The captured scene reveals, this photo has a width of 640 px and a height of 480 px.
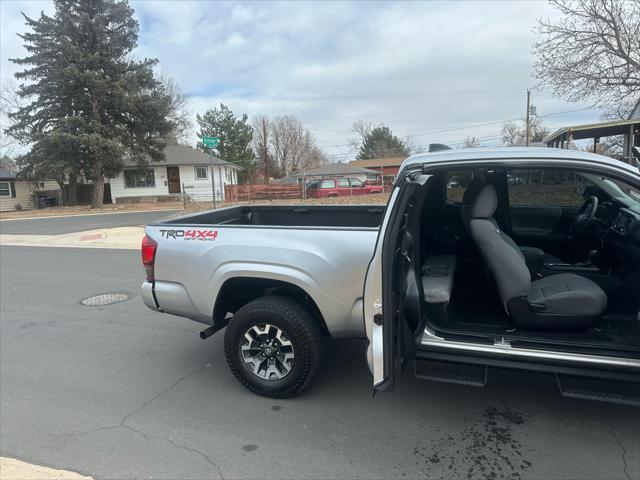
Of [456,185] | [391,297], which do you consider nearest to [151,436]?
[391,297]

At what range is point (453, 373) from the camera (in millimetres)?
2971

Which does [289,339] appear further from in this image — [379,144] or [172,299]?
[379,144]

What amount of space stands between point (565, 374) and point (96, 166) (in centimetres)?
3063

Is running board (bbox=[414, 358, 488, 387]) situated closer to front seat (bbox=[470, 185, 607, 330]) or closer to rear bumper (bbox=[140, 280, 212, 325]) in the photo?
front seat (bbox=[470, 185, 607, 330])

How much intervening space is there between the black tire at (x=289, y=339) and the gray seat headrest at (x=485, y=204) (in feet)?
4.84

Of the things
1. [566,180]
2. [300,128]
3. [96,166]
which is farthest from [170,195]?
[300,128]

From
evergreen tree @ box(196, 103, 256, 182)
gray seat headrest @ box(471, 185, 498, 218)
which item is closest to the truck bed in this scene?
gray seat headrest @ box(471, 185, 498, 218)

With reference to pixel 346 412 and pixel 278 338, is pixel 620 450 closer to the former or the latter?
pixel 346 412

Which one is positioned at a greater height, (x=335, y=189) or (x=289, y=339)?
(x=335, y=189)

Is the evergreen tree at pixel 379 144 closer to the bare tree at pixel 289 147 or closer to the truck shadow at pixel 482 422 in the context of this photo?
the bare tree at pixel 289 147

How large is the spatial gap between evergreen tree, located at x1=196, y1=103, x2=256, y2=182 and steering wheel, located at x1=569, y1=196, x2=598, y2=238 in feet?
176

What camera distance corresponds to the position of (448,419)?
3.16m

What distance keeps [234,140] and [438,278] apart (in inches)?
2222

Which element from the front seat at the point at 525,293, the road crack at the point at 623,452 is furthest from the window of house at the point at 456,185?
the road crack at the point at 623,452
